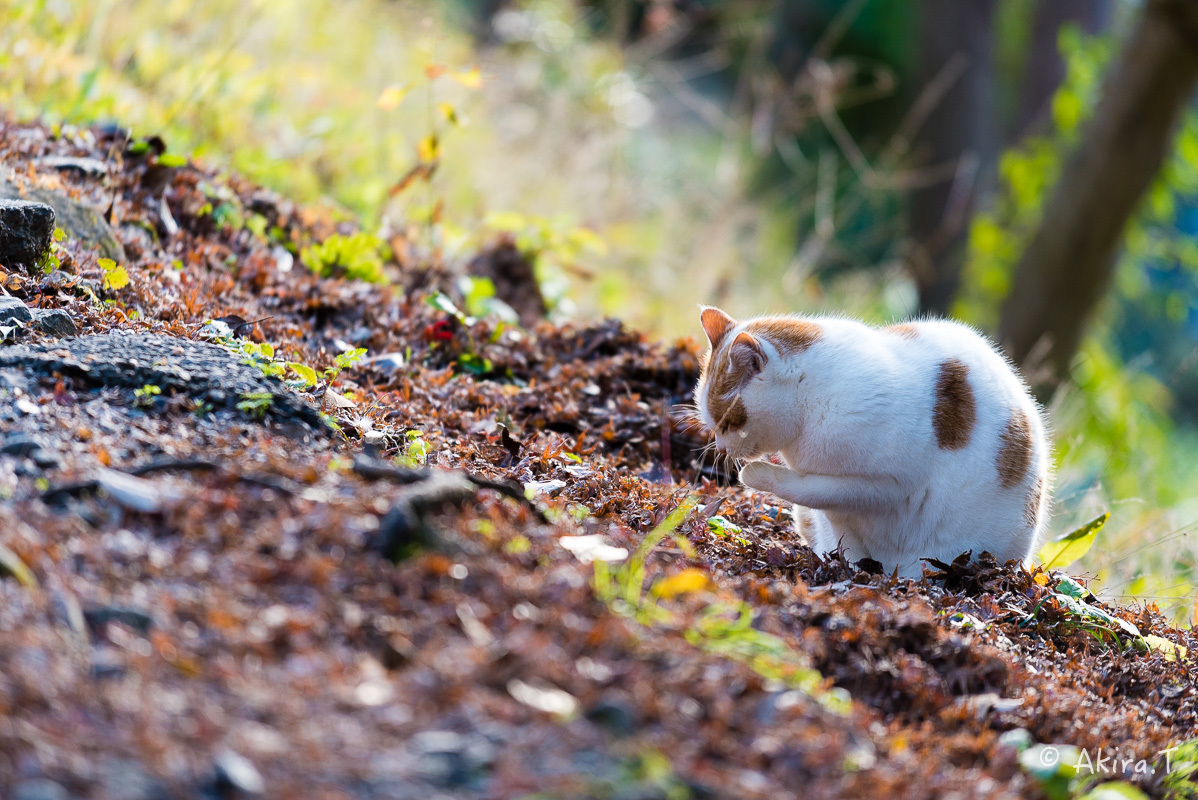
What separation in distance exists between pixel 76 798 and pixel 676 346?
3.23 meters

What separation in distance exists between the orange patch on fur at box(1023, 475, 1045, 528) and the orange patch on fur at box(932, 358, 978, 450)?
11.1 inches

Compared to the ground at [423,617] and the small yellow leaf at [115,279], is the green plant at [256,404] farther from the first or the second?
the small yellow leaf at [115,279]

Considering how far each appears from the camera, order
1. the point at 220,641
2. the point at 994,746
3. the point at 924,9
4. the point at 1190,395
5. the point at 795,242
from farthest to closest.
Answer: the point at 1190,395 → the point at 795,242 → the point at 924,9 → the point at 994,746 → the point at 220,641

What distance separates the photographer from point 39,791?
4.05 ft

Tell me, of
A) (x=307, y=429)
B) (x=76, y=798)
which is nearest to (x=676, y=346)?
(x=307, y=429)

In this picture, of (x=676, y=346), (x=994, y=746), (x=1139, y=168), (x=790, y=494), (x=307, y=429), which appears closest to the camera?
(x=994, y=746)

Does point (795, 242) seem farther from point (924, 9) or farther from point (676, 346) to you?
point (676, 346)

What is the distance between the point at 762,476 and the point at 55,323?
80.6 inches

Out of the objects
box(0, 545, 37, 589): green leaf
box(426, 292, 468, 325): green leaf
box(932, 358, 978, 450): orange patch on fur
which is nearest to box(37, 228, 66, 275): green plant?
box(426, 292, 468, 325): green leaf

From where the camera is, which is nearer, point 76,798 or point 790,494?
point 76,798

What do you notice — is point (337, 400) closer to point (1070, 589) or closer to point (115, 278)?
point (115, 278)

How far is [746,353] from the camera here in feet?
9.68

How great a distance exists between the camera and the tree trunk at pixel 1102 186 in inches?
226

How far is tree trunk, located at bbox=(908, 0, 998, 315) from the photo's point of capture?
30.1ft
